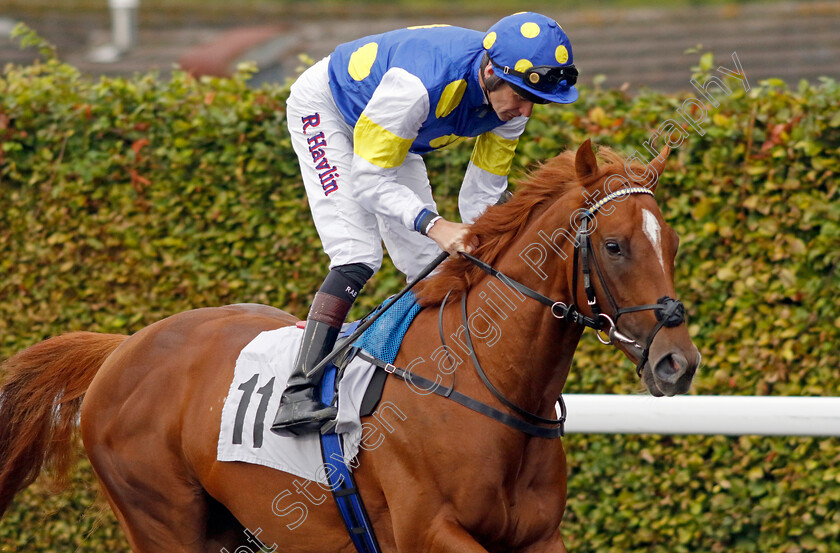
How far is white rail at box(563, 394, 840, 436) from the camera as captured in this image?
3729mm

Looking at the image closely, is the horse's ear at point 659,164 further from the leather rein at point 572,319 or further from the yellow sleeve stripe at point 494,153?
the yellow sleeve stripe at point 494,153

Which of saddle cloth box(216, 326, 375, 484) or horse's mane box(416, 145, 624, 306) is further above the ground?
horse's mane box(416, 145, 624, 306)

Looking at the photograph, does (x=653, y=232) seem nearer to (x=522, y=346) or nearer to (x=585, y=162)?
(x=585, y=162)

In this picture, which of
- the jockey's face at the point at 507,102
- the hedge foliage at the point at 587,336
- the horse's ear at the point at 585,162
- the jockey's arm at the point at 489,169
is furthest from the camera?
the hedge foliage at the point at 587,336

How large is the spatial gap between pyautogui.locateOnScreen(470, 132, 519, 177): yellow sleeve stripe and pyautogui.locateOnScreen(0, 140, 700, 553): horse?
42 cm

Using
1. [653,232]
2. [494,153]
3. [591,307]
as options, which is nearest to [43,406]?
[494,153]

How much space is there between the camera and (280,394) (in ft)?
10.5

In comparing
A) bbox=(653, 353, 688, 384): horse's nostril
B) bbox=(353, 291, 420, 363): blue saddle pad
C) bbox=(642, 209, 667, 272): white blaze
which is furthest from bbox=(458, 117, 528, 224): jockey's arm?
bbox=(653, 353, 688, 384): horse's nostril

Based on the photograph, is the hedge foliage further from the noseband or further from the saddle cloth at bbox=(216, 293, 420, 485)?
the noseband

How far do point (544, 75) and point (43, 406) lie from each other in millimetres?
2505

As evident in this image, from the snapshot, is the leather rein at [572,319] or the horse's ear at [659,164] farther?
the horse's ear at [659,164]

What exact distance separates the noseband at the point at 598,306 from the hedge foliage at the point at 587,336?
1761 mm

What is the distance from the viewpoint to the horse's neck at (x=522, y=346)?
2775 millimetres

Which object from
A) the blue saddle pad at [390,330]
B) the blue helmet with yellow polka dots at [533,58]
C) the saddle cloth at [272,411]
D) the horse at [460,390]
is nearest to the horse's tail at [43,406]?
the horse at [460,390]
